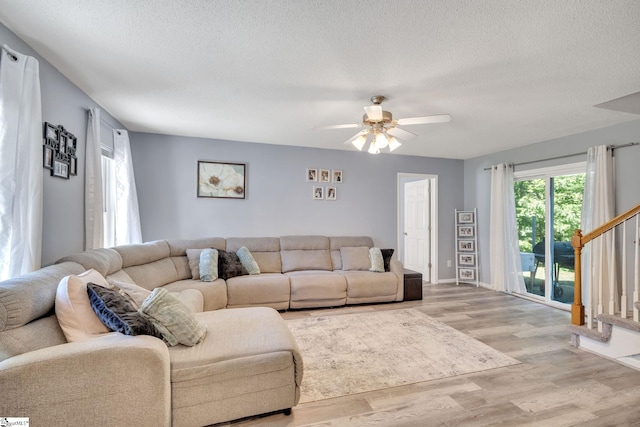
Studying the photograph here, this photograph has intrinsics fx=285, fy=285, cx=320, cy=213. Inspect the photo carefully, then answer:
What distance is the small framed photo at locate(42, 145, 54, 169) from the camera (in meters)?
2.09

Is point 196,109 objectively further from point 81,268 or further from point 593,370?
point 593,370

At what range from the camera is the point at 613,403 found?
1.92 m

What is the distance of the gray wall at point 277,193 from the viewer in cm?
416

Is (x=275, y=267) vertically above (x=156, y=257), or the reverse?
(x=156, y=257)

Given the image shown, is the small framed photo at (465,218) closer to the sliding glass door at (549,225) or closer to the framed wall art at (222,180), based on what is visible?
the sliding glass door at (549,225)

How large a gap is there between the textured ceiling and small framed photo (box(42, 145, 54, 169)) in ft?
2.15

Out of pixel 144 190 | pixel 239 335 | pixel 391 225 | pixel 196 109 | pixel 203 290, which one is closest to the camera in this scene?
pixel 239 335

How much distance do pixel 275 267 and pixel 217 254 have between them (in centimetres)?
88

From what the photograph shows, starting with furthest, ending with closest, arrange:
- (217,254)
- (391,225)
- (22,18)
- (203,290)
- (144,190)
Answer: (391,225) → (144,190) → (217,254) → (203,290) → (22,18)

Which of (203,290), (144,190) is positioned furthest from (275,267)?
(144,190)

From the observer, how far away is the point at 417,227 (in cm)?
586

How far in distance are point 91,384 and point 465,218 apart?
557 centimetres

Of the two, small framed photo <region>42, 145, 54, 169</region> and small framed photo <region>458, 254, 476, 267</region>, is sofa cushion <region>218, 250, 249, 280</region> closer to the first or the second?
small framed photo <region>42, 145, 54, 169</region>

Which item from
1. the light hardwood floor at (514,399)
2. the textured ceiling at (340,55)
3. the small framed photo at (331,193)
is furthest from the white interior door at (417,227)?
the light hardwood floor at (514,399)
